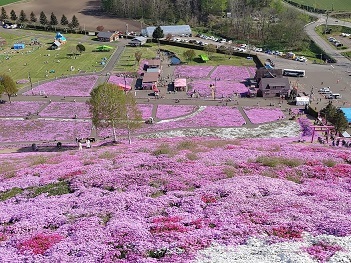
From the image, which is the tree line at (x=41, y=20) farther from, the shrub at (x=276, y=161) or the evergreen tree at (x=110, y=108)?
the shrub at (x=276, y=161)

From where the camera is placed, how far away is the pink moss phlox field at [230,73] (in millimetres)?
103188

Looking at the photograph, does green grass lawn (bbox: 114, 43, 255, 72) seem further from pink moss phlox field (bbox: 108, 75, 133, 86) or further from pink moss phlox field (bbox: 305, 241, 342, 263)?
pink moss phlox field (bbox: 305, 241, 342, 263)

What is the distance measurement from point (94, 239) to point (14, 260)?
5.35m

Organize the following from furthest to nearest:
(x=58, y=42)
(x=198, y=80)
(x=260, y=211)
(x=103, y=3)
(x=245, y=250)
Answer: (x=103, y=3), (x=58, y=42), (x=198, y=80), (x=260, y=211), (x=245, y=250)

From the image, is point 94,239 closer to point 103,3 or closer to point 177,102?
point 177,102

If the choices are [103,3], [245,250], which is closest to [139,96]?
[245,250]

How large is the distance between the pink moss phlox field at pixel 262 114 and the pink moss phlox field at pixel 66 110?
33.1m

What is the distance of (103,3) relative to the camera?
182 metres

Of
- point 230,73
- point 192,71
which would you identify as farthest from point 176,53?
point 230,73

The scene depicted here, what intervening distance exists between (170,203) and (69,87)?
7066 centimetres

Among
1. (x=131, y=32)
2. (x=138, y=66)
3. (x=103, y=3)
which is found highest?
(x=103, y=3)

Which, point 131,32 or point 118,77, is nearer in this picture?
point 118,77

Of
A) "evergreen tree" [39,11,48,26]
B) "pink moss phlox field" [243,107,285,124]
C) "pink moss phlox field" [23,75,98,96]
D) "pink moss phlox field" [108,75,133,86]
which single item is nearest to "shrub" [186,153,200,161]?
"pink moss phlox field" [243,107,285,124]

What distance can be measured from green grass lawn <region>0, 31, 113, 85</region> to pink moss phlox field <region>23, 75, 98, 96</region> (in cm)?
581
